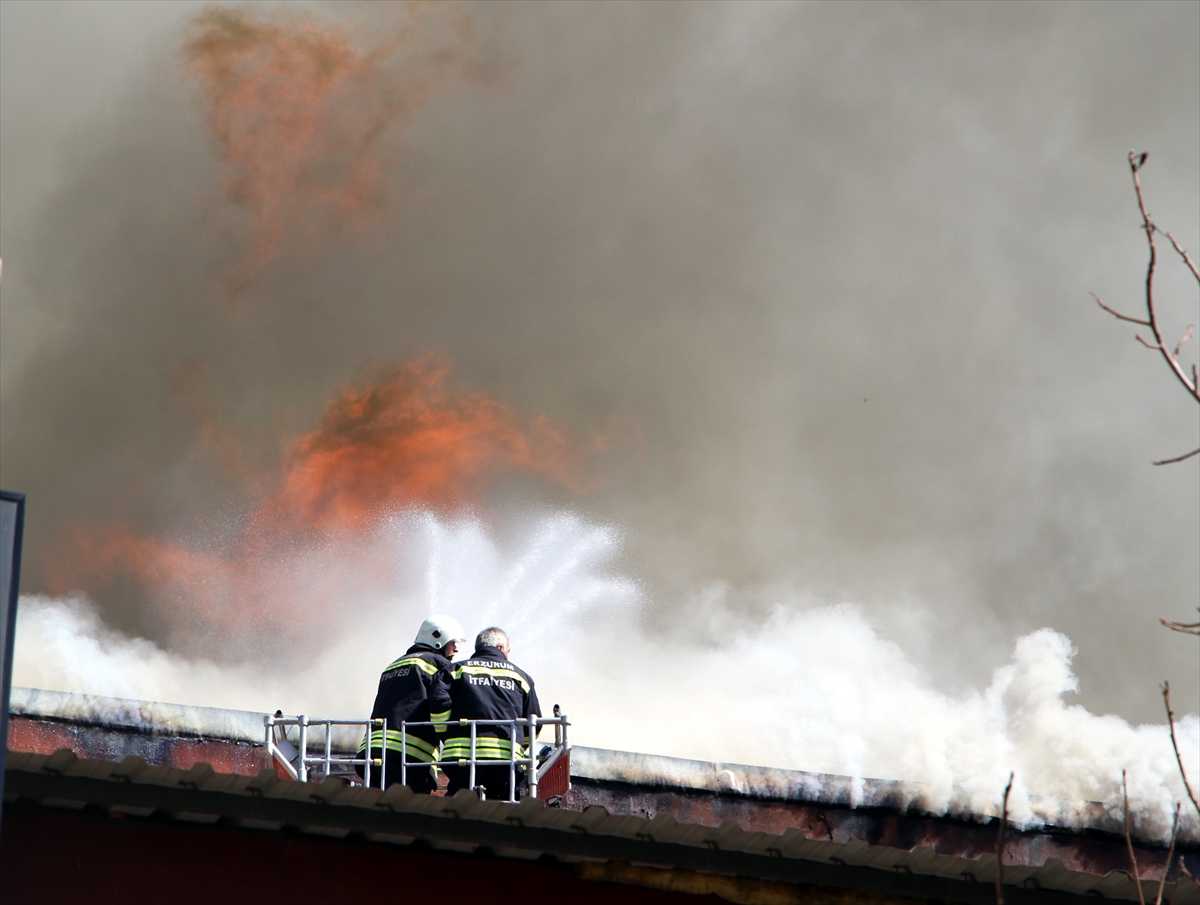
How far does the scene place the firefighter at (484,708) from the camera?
8.77 metres

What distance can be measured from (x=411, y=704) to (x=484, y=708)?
0.52 m

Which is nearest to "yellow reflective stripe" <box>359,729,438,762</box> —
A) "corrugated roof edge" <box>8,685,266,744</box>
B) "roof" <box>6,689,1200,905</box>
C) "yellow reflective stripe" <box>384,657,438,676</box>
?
"yellow reflective stripe" <box>384,657,438,676</box>

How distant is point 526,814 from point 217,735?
6796 mm

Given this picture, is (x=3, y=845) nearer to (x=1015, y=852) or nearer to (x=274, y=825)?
(x=274, y=825)

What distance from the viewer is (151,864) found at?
623cm

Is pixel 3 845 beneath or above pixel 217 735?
beneath

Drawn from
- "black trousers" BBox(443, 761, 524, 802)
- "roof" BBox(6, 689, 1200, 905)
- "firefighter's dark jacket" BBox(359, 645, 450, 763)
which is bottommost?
"roof" BBox(6, 689, 1200, 905)

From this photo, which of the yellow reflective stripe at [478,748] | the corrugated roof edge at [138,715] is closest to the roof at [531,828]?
the yellow reflective stripe at [478,748]

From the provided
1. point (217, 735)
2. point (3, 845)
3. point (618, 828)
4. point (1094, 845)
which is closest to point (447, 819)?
point (618, 828)

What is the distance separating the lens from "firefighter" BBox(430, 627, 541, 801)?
8773 millimetres

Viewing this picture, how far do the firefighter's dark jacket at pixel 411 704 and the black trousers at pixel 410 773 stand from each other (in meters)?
0.08

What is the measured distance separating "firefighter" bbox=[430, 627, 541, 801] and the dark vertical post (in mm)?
3784

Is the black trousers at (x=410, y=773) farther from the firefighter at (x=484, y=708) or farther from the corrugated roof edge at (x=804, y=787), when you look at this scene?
the corrugated roof edge at (x=804, y=787)

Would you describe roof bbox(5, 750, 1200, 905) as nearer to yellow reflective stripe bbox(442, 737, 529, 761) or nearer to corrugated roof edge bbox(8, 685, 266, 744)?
yellow reflective stripe bbox(442, 737, 529, 761)
